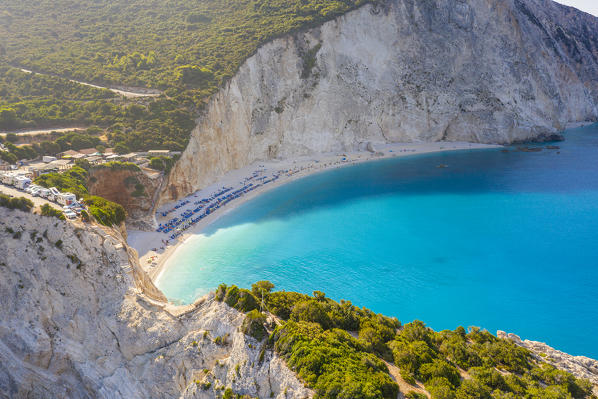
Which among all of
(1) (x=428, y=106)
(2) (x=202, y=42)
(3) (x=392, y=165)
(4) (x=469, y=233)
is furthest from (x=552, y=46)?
(2) (x=202, y=42)

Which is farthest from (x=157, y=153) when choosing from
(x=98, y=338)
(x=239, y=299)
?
(x=239, y=299)

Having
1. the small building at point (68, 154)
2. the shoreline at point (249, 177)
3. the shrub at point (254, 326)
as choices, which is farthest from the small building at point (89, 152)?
the shrub at point (254, 326)

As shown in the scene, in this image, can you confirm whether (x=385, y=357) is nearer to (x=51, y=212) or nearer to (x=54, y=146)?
(x=51, y=212)

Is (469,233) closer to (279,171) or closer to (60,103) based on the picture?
(279,171)

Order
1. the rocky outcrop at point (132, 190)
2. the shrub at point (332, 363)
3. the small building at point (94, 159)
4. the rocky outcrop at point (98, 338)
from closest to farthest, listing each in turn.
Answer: the shrub at point (332, 363) < the rocky outcrop at point (98, 338) < the rocky outcrop at point (132, 190) < the small building at point (94, 159)

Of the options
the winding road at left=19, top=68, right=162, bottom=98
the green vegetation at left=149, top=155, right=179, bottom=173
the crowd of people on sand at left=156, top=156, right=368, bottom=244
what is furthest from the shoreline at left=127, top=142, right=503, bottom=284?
the winding road at left=19, top=68, right=162, bottom=98

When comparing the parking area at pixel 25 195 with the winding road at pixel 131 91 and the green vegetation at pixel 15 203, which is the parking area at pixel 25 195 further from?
the winding road at pixel 131 91

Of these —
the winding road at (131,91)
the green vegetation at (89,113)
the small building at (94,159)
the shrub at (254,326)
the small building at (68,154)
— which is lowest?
the shrub at (254,326)

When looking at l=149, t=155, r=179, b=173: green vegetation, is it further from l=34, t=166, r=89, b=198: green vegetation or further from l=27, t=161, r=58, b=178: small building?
l=27, t=161, r=58, b=178: small building
